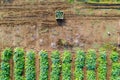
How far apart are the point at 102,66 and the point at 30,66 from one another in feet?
13.1

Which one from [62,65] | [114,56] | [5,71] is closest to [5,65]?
[5,71]

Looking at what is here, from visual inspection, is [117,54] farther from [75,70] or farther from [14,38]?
[14,38]

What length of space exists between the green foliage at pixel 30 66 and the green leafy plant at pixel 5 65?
1021mm

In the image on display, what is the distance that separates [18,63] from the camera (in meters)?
14.8

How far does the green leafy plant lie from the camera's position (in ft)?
48.5

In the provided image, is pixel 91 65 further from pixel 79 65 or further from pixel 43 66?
pixel 43 66

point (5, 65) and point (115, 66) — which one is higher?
point (5, 65)

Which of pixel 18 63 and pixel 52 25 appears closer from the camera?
pixel 18 63

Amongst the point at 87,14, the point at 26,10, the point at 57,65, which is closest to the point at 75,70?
the point at 57,65

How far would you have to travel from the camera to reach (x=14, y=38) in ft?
49.5

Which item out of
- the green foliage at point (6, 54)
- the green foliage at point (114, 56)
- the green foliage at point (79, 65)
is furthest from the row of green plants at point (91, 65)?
the green foliage at point (6, 54)

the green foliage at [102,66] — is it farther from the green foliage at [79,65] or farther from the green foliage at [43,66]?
the green foliage at [43,66]

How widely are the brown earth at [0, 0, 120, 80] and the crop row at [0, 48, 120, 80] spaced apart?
0.43 meters

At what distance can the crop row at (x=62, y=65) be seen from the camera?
14.8 meters
